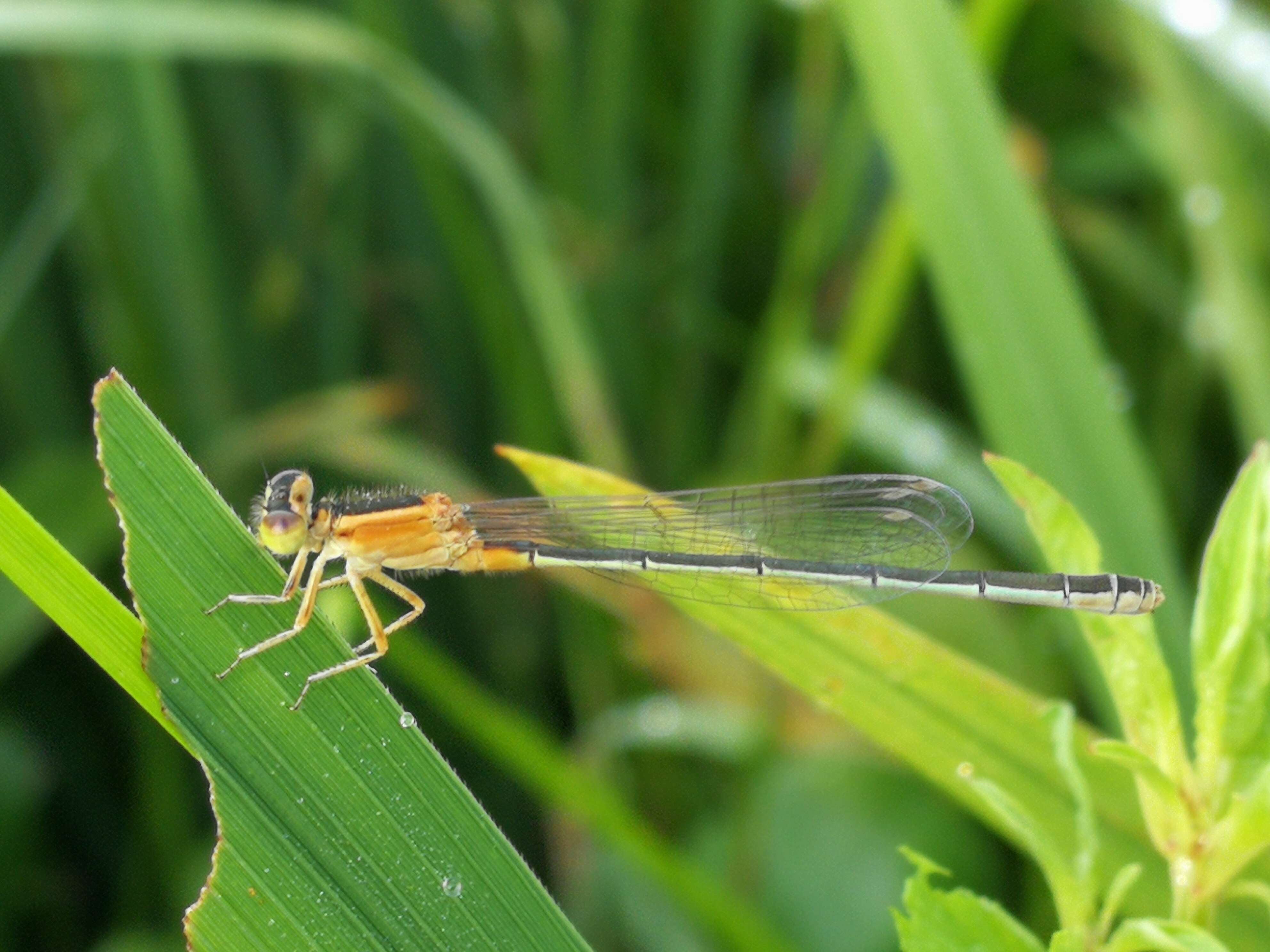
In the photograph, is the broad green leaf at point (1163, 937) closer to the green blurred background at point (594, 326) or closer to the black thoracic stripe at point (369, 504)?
the black thoracic stripe at point (369, 504)

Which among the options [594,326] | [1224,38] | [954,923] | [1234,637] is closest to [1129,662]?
[1234,637]

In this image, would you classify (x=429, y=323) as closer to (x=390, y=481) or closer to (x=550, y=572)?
(x=390, y=481)

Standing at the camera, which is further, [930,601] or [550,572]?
[550,572]

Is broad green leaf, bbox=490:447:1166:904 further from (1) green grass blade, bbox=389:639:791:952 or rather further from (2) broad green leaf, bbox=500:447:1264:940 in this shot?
(1) green grass blade, bbox=389:639:791:952

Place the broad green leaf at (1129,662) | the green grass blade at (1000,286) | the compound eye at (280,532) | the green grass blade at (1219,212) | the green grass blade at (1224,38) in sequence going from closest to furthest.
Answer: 1. the broad green leaf at (1129,662)
2. the compound eye at (280,532)
3. the green grass blade at (1000,286)
4. the green grass blade at (1224,38)
5. the green grass blade at (1219,212)

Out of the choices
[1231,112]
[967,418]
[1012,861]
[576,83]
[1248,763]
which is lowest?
[1012,861]

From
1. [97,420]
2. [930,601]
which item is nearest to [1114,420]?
[930,601]

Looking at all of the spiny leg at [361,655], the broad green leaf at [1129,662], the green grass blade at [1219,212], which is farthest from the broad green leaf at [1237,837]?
the green grass blade at [1219,212]
